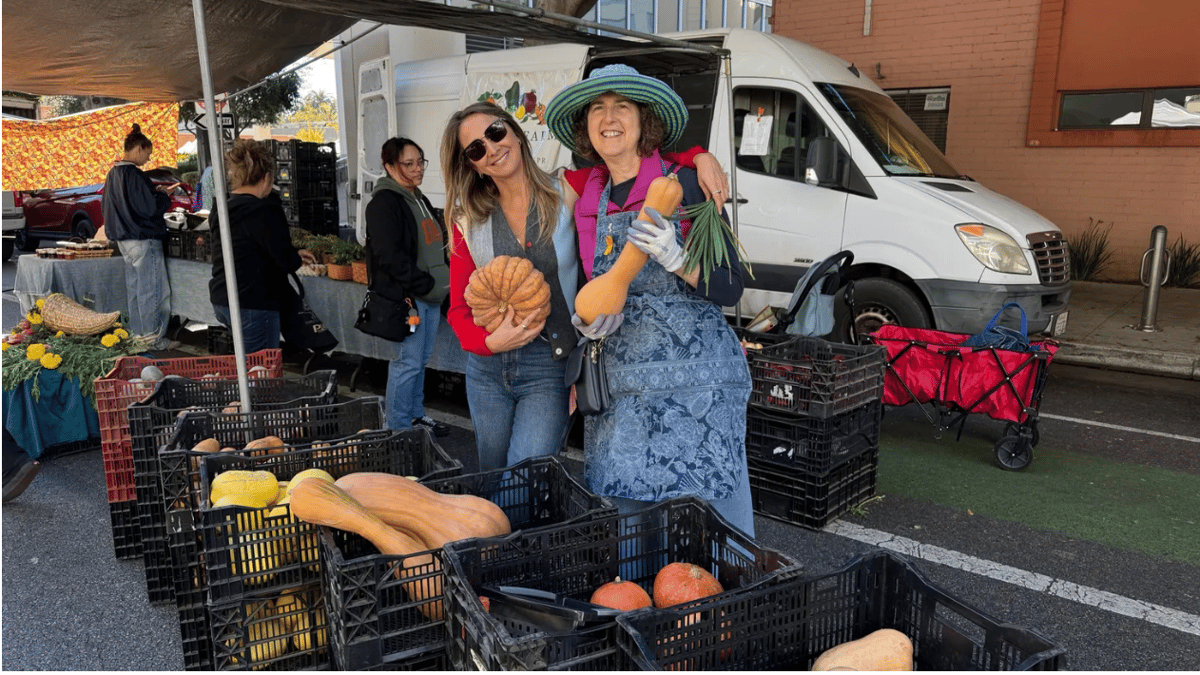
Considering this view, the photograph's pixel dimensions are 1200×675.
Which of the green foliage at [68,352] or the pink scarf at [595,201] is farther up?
the pink scarf at [595,201]

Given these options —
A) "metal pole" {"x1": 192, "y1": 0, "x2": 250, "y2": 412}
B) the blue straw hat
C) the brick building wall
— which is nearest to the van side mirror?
the blue straw hat

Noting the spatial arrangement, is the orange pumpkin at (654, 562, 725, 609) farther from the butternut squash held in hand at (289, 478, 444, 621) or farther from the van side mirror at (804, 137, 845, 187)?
the van side mirror at (804, 137, 845, 187)

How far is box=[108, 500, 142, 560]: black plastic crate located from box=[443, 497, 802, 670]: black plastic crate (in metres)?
2.68

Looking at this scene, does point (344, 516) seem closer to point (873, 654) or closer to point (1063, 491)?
point (873, 654)

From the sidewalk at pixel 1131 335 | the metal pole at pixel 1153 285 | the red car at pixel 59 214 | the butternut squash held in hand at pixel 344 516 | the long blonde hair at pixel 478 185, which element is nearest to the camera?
the butternut squash held in hand at pixel 344 516

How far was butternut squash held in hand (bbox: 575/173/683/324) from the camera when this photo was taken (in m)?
2.03

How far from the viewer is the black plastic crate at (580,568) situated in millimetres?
1479

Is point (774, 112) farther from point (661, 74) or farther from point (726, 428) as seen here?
point (726, 428)

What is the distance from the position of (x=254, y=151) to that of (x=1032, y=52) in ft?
33.9

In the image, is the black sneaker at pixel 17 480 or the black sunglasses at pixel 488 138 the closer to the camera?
the black sunglasses at pixel 488 138

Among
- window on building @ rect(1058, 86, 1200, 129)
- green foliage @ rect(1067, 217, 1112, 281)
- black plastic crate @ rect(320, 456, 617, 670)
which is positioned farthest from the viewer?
green foliage @ rect(1067, 217, 1112, 281)

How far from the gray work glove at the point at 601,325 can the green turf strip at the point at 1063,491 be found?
2.99 meters

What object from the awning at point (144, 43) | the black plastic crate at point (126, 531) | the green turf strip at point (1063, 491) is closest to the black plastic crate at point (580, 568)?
the black plastic crate at point (126, 531)

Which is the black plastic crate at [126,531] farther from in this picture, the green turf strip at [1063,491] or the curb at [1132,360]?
the curb at [1132,360]
